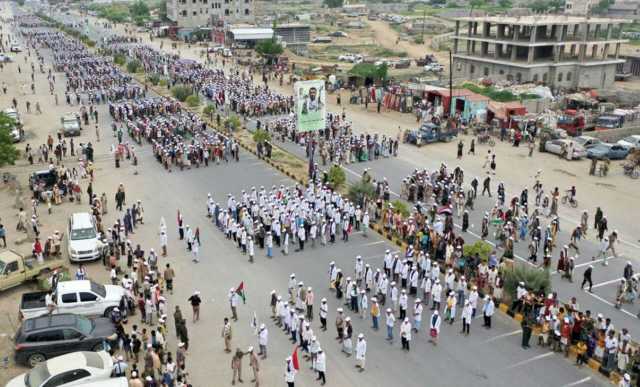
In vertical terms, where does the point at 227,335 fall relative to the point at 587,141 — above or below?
below

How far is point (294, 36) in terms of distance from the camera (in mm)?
87938

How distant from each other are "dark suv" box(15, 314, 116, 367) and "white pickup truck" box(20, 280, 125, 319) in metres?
0.99

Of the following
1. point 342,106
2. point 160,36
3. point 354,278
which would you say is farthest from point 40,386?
point 160,36

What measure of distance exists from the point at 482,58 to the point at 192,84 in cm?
2750

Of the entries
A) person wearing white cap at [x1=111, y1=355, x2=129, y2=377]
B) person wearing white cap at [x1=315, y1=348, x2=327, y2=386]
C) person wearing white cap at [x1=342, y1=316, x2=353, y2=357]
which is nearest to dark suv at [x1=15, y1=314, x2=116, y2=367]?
person wearing white cap at [x1=111, y1=355, x2=129, y2=377]

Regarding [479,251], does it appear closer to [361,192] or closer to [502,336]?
[502,336]

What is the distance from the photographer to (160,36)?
109 metres

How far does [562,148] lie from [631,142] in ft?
15.9

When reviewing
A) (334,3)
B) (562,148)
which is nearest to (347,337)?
(562,148)

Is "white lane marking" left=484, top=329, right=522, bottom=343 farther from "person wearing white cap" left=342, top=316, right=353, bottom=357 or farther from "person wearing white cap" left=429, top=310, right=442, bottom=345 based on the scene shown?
"person wearing white cap" left=342, top=316, right=353, bottom=357

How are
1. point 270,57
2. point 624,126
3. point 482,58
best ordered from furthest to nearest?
point 270,57 → point 482,58 → point 624,126

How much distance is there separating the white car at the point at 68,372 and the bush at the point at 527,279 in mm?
10973

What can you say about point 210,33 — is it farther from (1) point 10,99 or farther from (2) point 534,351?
(2) point 534,351

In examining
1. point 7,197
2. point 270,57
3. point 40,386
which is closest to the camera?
point 40,386
